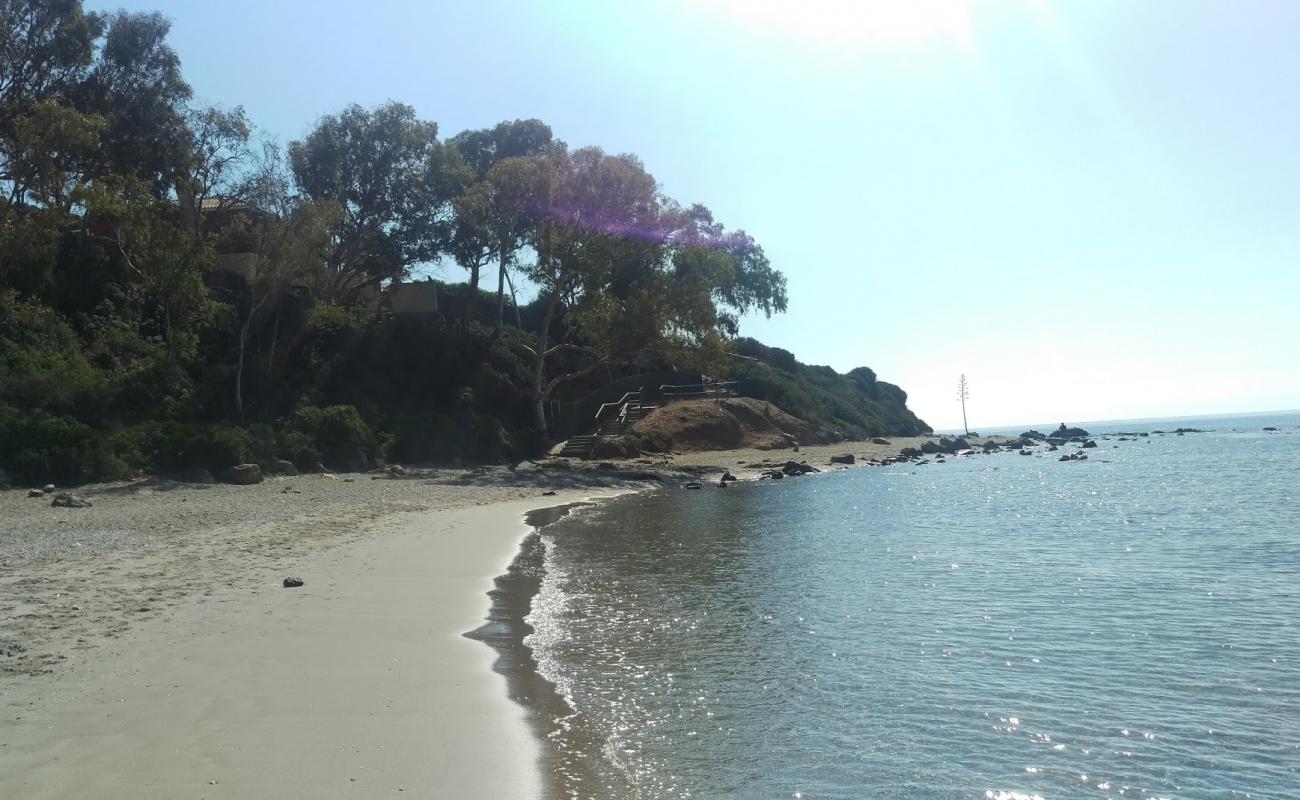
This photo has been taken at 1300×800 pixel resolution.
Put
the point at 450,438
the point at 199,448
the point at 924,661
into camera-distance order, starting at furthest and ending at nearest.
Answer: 1. the point at 450,438
2. the point at 199,448
3. the point at 924,661

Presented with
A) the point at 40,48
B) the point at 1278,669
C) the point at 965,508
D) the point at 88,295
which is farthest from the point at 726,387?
the point at 1278,669

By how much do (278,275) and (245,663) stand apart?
83.6 feet

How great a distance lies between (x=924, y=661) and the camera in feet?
28.8

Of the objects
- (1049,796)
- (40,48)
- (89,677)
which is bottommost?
(1049,796)

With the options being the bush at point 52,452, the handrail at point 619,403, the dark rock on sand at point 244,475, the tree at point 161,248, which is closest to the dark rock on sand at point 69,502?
the bush at point 52,452

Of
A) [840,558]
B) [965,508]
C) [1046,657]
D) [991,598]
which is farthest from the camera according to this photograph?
[965,508]

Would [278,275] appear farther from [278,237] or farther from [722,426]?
[722,426]

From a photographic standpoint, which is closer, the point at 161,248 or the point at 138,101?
the point at 161,248

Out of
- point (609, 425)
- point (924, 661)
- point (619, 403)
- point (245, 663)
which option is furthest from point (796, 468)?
point (245, 663)

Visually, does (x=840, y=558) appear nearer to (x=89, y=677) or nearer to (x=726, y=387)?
(x=89, y=677)

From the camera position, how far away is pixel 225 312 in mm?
32781

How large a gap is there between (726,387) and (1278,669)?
46526mm

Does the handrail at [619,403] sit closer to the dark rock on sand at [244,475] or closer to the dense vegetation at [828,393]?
the dense vegetation at [828,393]

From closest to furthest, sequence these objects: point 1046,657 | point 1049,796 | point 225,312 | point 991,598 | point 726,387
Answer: point 1049,796 < point 1046,657 < point 991,598 < point 225,312 < point 726,387
